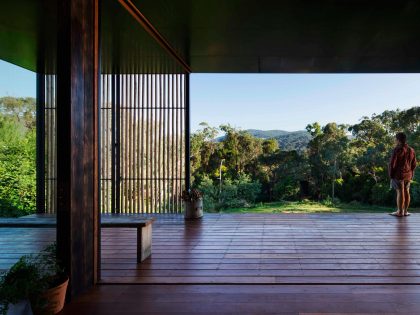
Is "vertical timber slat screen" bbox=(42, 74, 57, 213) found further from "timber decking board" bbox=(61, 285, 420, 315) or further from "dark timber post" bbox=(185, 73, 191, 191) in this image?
"timber decking board" bbox=(61, 285, 420, 315)

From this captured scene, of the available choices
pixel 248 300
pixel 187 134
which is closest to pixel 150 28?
pixel 187 134

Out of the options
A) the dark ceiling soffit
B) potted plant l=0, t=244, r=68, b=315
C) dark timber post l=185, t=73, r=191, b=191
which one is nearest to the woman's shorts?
dark timber post l=185, t=73, r=191, b=191

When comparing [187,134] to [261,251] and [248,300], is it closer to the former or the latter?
[261,251]

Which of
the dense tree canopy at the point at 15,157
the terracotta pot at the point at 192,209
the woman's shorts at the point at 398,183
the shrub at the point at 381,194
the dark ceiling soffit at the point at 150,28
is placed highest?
the dark ceiling soffit at the point at 150,28

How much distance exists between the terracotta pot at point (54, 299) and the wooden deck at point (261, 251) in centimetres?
53

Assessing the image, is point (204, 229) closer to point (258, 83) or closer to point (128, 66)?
point (128, 66)

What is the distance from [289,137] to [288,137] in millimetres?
45

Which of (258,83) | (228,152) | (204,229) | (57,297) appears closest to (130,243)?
(204,229)

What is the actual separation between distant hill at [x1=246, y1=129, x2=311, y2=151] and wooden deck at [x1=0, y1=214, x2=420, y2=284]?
689 cm

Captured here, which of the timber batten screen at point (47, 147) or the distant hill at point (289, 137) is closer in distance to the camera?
the timber batten screen at point (47, 147)

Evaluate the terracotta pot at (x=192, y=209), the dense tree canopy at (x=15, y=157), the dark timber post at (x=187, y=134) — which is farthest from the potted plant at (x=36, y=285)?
the dark timber post at (x=187, y=134)

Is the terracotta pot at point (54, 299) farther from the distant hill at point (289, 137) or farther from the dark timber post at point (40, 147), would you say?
the distant hill at point (289, 137)

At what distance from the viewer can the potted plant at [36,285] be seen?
176 centimetres

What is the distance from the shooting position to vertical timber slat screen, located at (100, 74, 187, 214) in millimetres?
5898
